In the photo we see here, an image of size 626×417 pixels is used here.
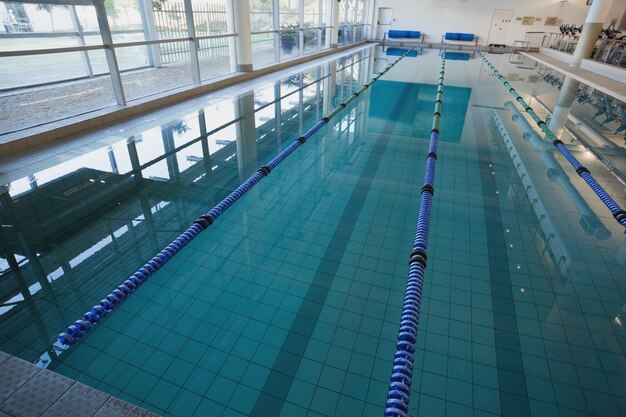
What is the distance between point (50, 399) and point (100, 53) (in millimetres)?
13734


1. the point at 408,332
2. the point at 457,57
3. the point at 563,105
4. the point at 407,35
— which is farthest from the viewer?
the point at 407,35

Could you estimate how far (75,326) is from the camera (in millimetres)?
1955

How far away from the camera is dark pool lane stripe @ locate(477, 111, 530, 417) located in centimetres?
185

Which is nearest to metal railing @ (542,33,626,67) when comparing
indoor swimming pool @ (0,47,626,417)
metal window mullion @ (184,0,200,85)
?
indoor swimming pool @ (0,47,626,417)

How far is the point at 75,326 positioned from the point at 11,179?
262cm

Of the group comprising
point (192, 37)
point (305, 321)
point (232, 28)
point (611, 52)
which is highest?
point (232, 28)

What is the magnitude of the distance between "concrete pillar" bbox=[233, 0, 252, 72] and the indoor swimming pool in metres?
4.41

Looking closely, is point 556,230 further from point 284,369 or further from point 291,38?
point 291,38

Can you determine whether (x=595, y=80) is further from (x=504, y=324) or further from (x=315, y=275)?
(x=315, y=275)

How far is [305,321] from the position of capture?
231 centimetres

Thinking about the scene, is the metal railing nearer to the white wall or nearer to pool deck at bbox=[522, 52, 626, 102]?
pool deck at bbox=[522, 52, 626, 102]

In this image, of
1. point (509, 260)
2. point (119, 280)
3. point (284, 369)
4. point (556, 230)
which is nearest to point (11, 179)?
point (119, 280)

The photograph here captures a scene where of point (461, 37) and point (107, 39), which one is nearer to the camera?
point (107, 39)

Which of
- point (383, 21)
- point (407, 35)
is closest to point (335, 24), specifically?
point (407, 35)
